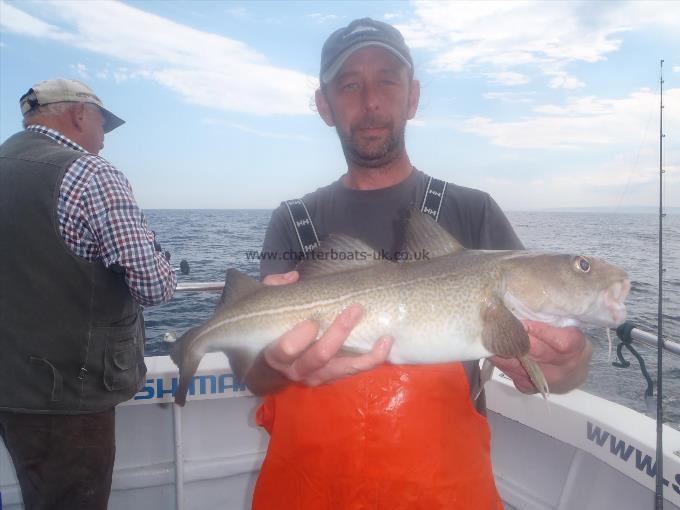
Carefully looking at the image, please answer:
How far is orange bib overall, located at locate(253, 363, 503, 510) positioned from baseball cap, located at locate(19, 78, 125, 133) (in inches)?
128

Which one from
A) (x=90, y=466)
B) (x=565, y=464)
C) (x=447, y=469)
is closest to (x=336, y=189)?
(x=447, y=469)

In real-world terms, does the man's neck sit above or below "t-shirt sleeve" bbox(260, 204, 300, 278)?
above

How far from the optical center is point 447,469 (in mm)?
2535

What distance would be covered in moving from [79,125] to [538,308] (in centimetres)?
408

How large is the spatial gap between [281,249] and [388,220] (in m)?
0.84

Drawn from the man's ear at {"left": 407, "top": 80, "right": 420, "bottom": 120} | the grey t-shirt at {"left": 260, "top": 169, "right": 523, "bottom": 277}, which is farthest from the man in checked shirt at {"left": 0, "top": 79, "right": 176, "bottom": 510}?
the man's ear at {"left": 407, "top": 80, "right": 420, "bottom": 120}

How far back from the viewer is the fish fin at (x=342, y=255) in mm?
2754

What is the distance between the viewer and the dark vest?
318cm

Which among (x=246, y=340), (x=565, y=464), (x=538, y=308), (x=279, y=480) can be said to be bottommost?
(x=565, y=464)

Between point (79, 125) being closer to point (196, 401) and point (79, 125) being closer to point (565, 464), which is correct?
point (196, 401)

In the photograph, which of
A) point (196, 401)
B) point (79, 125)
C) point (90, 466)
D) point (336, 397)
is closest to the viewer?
point (336, 397)

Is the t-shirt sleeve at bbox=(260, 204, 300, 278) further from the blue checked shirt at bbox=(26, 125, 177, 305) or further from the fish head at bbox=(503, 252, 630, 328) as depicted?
the fish head at bbox=(503, 252, 630, 328)

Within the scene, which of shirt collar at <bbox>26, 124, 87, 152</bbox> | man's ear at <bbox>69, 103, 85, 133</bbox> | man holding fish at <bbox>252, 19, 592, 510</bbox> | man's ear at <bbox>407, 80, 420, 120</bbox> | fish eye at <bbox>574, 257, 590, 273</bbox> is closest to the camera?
man holding fish at <bbox>252, 19, 592, 510</bbox>

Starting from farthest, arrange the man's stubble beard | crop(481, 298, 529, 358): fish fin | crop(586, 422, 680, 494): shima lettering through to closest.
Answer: the man's stubble beard, crop(586, 422, 680, 494): shima lettering, crop(481, 298, 529, 358): fish fin
